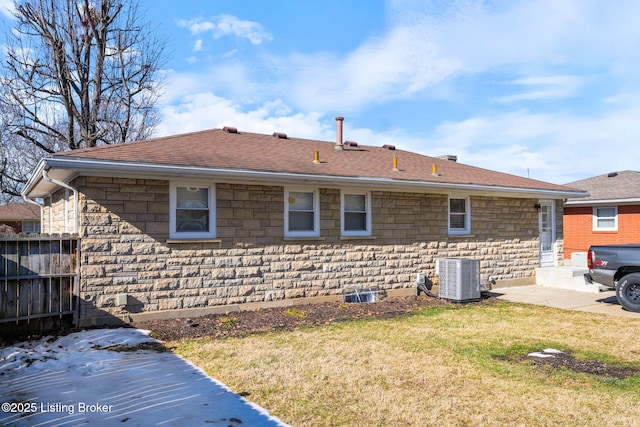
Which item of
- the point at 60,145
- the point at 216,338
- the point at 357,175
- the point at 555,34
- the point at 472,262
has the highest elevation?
the point at 555,34

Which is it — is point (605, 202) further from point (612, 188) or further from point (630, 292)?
point (630, 292)

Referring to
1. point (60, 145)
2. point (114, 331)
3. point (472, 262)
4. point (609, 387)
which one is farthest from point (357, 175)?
point (60, 145)

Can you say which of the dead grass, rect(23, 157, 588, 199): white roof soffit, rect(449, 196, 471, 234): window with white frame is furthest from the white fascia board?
the dead grass

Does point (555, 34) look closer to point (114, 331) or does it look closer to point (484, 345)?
point (484, 345)

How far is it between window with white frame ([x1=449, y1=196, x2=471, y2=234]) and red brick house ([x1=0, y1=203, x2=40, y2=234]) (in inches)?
1222

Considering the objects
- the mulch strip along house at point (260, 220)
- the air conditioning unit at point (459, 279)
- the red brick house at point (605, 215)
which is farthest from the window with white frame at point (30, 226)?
the red brick house at point (605, 215)

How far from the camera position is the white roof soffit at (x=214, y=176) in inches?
299

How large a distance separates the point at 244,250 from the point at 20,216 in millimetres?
31381

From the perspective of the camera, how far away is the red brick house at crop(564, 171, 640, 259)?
19078 mm

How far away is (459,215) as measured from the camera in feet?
42.0

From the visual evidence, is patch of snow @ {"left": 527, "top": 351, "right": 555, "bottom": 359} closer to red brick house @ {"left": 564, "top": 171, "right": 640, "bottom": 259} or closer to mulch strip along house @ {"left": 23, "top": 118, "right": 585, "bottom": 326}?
mulch strip along house @ {"left": 23, "top": 118, "right": 585, "bottom": 326}

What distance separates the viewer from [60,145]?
20.0 meters

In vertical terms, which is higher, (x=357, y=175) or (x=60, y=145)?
(x=60, y=145)

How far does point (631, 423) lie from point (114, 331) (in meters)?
7.07
